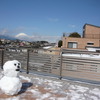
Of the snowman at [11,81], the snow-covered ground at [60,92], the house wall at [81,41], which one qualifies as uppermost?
the house wall at [81,41]

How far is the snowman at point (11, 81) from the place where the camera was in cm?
367

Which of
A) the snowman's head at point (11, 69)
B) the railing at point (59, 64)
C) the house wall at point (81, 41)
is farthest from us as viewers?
the house wall at point (81, 41)

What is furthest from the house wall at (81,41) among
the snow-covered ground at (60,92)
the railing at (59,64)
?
the snow-covered ground at (60,92)

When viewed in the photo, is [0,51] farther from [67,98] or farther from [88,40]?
[88,40]

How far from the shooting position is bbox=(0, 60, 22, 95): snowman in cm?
367

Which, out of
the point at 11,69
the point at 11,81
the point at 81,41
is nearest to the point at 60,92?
the point at 11,81

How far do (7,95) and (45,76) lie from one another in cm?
235

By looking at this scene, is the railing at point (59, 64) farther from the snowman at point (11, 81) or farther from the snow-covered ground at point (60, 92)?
the snowman at point (11, 81)

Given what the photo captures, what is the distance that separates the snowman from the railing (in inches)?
76.4

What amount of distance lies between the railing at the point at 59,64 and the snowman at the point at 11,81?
194cm

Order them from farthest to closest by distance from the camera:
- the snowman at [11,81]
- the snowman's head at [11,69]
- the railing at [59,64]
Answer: the railing at [59,64] → the snowman's head at [11,69] → the snowman at [11,81]

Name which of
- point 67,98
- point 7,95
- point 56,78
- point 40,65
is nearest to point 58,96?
point 67,98

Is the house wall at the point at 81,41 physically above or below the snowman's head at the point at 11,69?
above

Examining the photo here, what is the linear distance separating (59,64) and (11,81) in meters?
2.28
